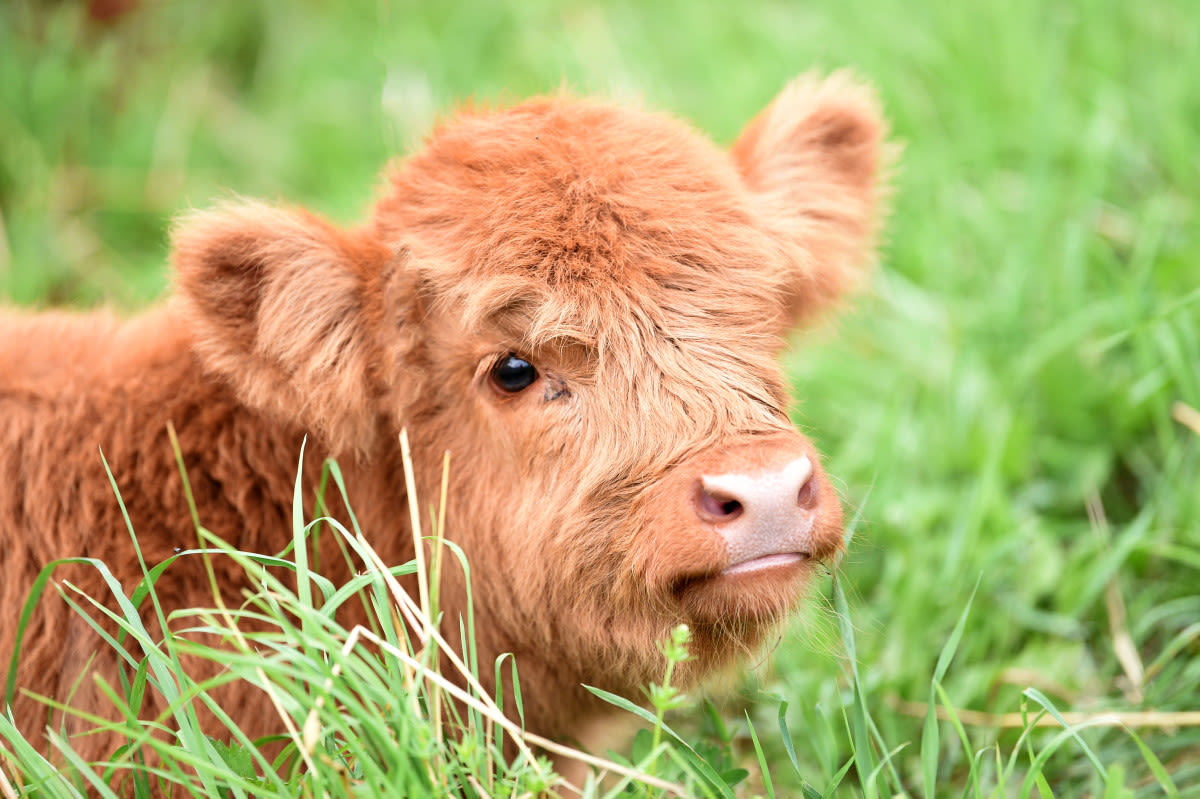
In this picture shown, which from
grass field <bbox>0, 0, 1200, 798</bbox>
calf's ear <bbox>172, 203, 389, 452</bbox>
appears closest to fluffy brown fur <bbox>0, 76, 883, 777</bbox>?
calf's ear <bbox>172, 203, 389, 452</bbox>

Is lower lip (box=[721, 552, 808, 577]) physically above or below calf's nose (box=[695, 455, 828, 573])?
below

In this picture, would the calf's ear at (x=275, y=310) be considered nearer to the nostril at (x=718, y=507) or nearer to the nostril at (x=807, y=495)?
the nostril at (x=718, y=507)

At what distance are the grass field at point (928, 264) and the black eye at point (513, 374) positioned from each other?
0.99 m

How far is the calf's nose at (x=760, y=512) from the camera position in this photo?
101 inches

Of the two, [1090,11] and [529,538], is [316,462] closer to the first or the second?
[529,538]

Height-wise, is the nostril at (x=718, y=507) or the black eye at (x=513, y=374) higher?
the black eye at (x=513, y=374)

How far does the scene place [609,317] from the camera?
9.21ft

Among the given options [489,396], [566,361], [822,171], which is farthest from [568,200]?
[822,171]

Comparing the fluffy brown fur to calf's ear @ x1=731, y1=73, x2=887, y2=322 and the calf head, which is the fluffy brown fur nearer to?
the calf head

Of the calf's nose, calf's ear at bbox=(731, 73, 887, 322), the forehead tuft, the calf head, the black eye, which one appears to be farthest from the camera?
calf's ear at bbox=(731, 73, 887, 322)

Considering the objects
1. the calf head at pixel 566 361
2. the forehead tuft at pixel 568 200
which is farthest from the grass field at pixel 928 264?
the forehead tuft at pixel 568 200

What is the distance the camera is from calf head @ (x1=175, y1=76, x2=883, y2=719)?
2.71 meters

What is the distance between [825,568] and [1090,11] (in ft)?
14.4

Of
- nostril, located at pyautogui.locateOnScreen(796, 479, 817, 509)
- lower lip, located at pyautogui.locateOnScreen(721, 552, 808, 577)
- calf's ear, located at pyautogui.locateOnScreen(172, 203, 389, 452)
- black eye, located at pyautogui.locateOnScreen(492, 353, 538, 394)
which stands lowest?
lower lip, located at pyautogui.locateOnScreen(721, 552, 808, 577)
